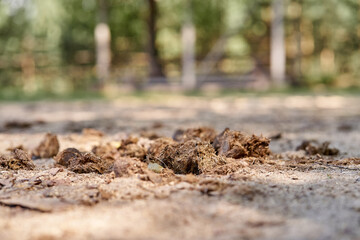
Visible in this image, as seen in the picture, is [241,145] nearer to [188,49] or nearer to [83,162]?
[83,162]

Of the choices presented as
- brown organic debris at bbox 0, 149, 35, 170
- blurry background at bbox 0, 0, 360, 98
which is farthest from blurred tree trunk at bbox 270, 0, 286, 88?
brown organic debris at bbox 0, 149, 35, 170

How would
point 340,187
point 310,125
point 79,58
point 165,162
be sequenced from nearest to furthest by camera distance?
point 340,187
point 165,162
point 310,125
point 79,58

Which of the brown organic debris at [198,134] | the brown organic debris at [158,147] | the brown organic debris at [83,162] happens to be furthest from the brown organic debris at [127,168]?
the brown organic debris at [198,134]

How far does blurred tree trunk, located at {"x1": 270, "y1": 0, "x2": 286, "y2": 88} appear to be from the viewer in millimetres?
16359

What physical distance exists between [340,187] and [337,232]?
734 millimetres

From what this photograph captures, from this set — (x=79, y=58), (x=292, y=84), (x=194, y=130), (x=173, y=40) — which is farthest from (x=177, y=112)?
(x=173, y=40)

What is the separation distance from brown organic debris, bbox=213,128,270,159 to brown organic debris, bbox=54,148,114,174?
0.80 m

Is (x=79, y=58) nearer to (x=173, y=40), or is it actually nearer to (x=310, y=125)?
(x=173, y=40)

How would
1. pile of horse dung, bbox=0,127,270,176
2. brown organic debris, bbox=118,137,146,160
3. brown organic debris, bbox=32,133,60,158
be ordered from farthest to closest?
brown organic debris, bbox=32,133,60,158 → brown organic debris, bbox=118,137,146,160 → pile of horse dung, bbox=0,127,270,176

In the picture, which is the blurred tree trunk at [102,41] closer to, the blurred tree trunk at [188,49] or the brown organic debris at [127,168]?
the blurred tree trunk at [188,49]

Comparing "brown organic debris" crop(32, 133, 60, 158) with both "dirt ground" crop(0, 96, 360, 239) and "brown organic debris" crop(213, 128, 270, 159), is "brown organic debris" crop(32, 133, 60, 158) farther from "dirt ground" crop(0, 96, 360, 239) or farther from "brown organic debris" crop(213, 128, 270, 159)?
"brown organic debris" crop(213, 128, 270, 159)

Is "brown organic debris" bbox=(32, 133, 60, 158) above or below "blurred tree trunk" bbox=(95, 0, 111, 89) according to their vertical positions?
below

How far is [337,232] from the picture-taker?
1.96 m

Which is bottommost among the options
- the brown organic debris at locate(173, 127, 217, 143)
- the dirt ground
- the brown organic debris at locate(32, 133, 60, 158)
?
the dirt ground
